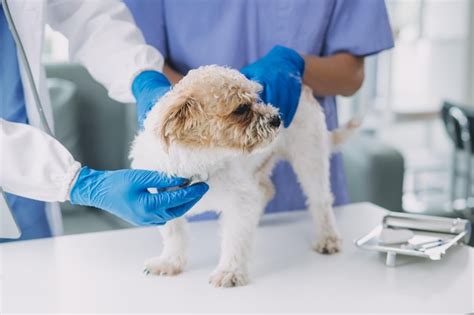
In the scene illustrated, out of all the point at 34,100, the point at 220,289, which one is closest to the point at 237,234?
the point at 220,289

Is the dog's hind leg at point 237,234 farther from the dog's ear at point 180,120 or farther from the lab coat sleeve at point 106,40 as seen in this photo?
the lab coat sleeve at point 106,40

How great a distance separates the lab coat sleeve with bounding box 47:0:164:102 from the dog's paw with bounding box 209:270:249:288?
1.58ft

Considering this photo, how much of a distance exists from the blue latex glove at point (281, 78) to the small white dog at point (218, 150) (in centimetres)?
10

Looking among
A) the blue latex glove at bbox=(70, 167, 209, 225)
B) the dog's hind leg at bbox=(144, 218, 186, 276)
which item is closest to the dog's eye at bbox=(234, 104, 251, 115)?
the blue latex glove at bbox=(70, 167, 209, 225)

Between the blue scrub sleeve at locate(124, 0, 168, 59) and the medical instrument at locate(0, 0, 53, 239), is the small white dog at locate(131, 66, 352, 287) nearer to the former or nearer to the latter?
the medical instrument at locate(0, 0, 53, 239)

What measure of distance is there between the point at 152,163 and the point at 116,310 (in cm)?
28

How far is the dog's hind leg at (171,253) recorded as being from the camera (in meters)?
1.18

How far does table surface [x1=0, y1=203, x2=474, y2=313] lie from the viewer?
1.03m

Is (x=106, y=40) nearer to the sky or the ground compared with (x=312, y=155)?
nearer to the sky

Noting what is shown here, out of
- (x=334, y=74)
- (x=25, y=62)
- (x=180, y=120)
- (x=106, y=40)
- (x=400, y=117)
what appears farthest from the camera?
(x=400, y=117)

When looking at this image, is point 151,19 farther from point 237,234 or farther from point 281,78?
point 237,234

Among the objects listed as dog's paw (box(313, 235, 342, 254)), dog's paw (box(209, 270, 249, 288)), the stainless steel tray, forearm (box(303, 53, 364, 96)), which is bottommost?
dog's paw (box(313, 235, 342, 254))

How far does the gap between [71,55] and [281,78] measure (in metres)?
0.55

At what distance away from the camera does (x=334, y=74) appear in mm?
1502
